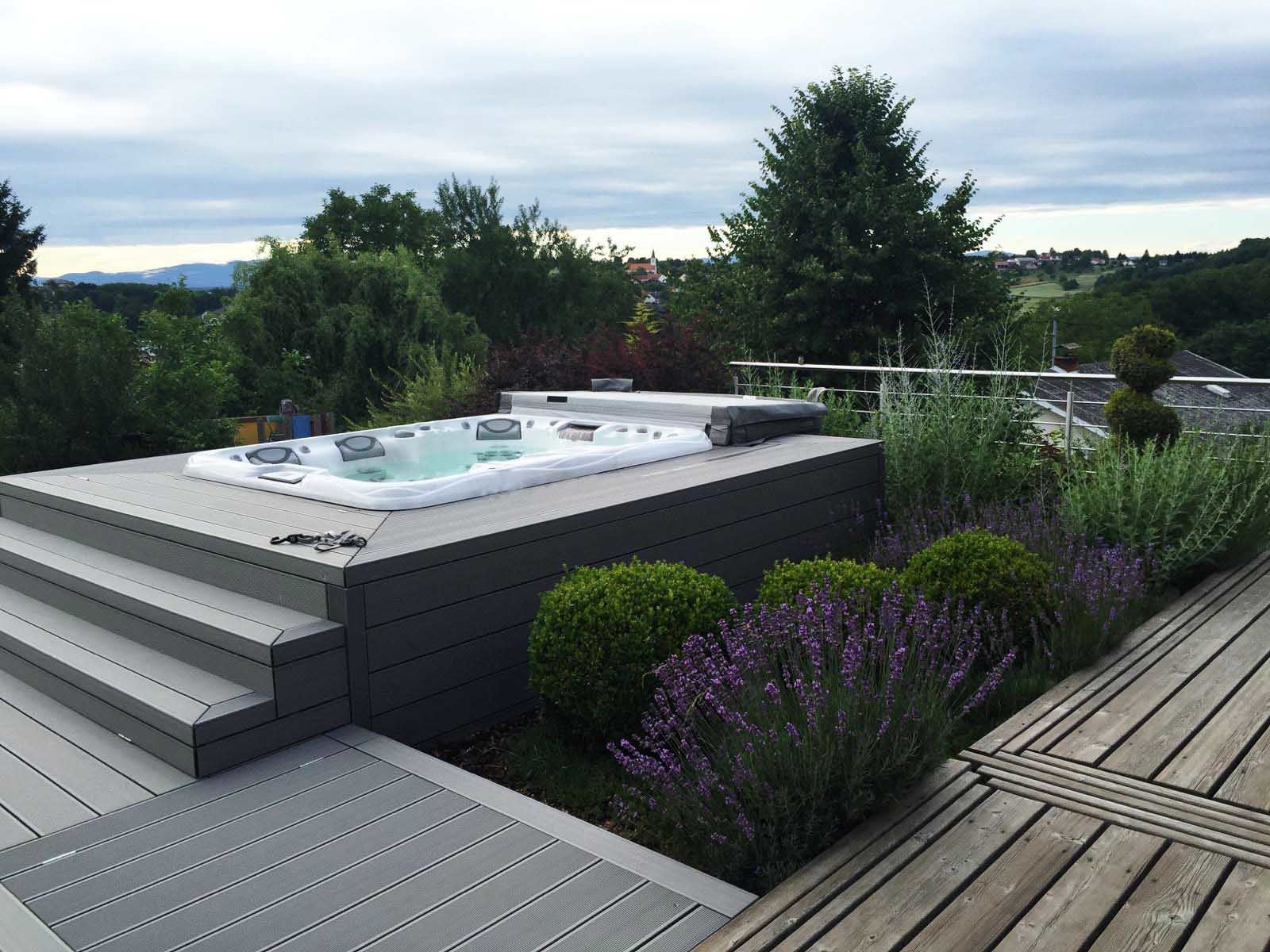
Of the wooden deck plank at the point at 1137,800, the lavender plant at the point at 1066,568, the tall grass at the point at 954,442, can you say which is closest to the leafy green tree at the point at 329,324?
the tall grass at the point at 954,442

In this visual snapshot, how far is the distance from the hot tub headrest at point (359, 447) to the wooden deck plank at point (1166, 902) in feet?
13.2

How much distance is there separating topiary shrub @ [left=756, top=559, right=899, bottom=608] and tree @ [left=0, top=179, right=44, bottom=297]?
20453 millimetres

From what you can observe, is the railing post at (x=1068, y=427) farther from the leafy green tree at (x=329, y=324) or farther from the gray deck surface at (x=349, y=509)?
the leafy green tree at (x=329, y=324)

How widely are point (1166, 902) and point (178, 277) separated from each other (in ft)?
68.8

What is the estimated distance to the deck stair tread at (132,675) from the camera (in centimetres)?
229

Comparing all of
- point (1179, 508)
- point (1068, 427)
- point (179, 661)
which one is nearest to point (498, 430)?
point (179, 661)

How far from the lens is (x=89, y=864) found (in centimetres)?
186

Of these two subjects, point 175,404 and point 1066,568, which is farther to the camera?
point 175,404

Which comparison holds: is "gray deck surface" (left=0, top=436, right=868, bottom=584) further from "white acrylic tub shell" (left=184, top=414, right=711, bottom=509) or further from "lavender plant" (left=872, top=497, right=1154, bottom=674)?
"lavender plant" (left=872, top=497, right=1154, bottom=674)

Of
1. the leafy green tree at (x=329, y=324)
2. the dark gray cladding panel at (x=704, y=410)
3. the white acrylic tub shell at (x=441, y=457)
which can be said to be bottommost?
the white acrylic tub shell at (x=441, y=457)

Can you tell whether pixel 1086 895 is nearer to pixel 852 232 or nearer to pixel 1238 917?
pixel 1238 917

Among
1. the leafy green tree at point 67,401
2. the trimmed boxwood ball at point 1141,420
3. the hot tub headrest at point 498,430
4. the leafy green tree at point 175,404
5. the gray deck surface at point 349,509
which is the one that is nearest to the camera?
the gray deck surface at point 349,509

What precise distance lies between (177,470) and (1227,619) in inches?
169

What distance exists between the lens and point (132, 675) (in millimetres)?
2576
